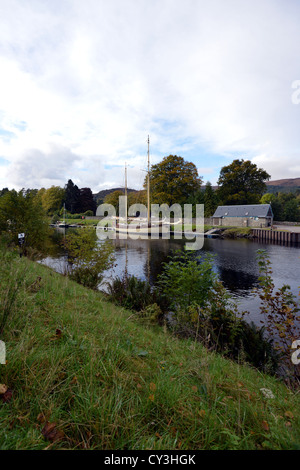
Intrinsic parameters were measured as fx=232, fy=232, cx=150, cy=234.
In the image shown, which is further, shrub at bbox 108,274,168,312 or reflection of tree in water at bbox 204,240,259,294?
reflection of tree in water at bbox 204,240,259,294

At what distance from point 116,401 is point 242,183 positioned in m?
65.1

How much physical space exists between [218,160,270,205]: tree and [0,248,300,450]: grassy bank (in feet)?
198

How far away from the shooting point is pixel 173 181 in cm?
5172

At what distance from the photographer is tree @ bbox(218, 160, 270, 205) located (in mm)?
58719

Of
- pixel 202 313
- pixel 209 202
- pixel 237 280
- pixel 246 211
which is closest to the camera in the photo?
pixel 202 313

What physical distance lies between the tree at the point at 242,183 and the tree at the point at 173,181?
436 inches

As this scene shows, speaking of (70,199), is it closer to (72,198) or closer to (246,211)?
(72,198)

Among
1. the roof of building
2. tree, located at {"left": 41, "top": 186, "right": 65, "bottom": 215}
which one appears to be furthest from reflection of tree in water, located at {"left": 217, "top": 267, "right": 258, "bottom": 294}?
tree, located at {"left": 41, "top": 186, "right": 65, "bottom": 215}

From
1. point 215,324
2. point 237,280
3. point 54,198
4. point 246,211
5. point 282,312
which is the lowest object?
point 237,280

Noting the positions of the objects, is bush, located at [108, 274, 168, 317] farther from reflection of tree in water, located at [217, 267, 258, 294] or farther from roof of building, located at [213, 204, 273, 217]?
roof of building, located at [213, 204, 273, 217]

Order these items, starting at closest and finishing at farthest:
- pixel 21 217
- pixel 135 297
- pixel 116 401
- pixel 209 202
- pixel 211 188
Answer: pixel 116 401 < pixel 135 297 < pixel 21 217 < pixel 209 202 < pixel 211 188

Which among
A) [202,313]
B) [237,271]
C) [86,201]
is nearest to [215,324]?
[202,313]
